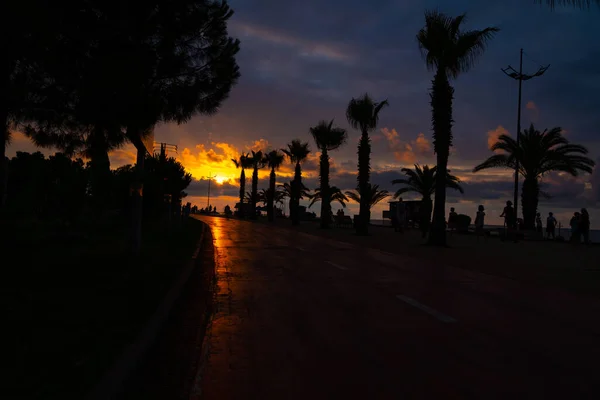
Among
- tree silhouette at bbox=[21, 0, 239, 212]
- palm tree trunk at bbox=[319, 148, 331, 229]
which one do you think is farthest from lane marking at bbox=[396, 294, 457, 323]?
palm tree trunk at bbox=[319, 148, 331, 229]

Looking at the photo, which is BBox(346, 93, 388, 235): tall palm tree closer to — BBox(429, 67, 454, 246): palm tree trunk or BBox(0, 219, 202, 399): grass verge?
BBox(429, 67, 454, 246): palm tree trunk

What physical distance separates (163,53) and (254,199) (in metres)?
63.8

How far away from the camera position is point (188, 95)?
12617mm

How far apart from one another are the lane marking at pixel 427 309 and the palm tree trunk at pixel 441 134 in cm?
1634

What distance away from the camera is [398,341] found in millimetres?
6410

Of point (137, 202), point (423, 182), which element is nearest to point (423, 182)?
point (423, 182)

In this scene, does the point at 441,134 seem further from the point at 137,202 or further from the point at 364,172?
the point at 137,202

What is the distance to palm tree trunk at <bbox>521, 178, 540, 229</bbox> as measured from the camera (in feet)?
119

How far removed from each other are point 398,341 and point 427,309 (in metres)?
2.23

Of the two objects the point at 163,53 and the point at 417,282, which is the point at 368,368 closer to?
the point at 417,282

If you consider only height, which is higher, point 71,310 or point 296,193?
point 296,193

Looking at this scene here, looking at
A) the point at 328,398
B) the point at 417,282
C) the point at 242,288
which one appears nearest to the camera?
the point at 328,398

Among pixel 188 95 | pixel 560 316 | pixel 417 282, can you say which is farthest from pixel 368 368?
pixel 188 95

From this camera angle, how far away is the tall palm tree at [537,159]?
3562cm
